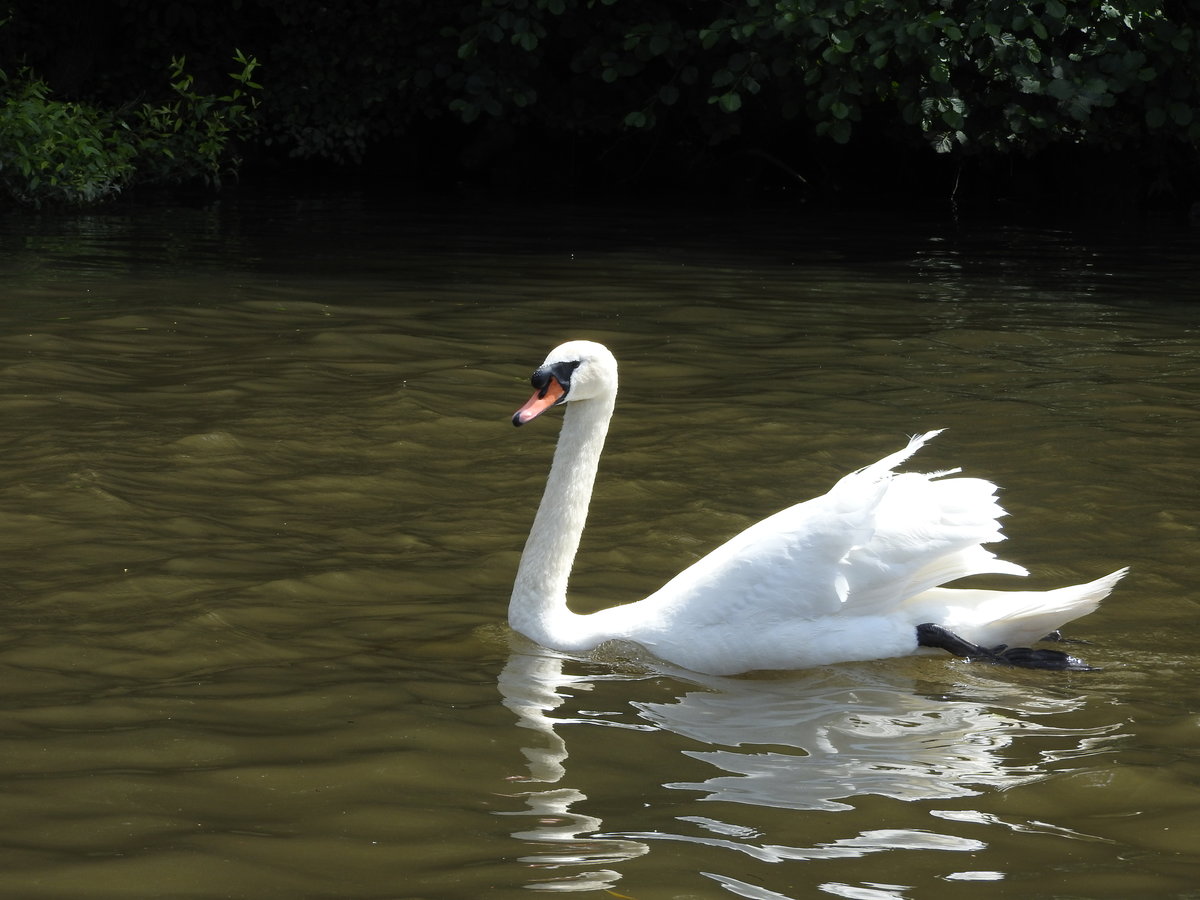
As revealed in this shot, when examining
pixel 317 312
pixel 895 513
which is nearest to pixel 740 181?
pixel 317 312

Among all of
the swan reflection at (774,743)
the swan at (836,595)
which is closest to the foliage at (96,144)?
the swan at (836,595)

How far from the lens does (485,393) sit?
25.2 ft

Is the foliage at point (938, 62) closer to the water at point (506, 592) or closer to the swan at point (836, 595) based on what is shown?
the water at point (506, 592)

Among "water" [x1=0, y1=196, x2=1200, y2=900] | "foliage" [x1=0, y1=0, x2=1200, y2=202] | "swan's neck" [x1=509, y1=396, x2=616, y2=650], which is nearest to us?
"water" [x1=0, y1=196, x2=1200, y2=900]

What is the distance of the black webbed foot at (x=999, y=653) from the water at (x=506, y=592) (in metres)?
0.06

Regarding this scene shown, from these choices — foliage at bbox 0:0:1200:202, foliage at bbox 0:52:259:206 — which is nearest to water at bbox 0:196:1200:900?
foliage at bbox 0:0:1200:202

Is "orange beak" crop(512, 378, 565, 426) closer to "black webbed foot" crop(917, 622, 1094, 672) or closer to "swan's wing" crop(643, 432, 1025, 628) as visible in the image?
"swan's wing" crop(643, 432, 1025, 628)

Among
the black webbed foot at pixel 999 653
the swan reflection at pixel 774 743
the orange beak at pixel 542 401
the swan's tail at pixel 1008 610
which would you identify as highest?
the orange beak at pixel 542 401

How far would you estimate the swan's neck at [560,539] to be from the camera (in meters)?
4.60

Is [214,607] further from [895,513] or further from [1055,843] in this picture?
[1055,843]

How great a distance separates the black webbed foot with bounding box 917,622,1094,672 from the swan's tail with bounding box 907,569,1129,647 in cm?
5

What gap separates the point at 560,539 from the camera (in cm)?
477

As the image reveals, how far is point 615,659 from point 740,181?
1516cm

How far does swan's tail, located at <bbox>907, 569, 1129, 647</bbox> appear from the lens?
4465 mm
